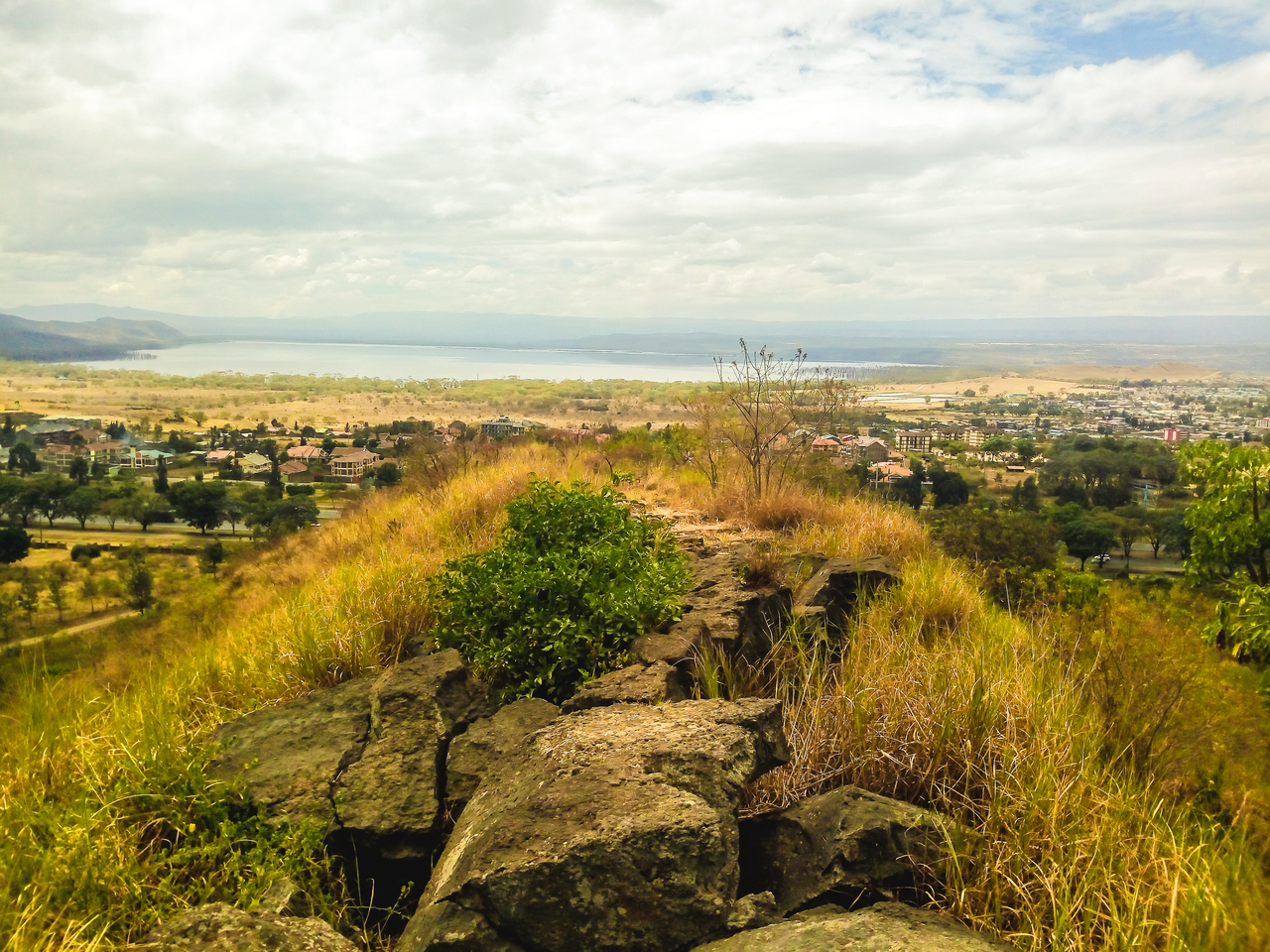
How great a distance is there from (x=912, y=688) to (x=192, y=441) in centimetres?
3795

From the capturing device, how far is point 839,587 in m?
6.60

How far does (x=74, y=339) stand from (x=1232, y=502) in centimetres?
12038

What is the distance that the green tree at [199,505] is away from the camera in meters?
24.3

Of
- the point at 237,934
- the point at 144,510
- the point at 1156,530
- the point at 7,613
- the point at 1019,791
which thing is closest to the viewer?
the point at 237,934

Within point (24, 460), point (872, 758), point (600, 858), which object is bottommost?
point (24, 460)

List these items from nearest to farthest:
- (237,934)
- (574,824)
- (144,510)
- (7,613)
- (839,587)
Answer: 1. (237,934)
2. (574,824)
3. (839,587)
4. (7,613)
5. (144,510)

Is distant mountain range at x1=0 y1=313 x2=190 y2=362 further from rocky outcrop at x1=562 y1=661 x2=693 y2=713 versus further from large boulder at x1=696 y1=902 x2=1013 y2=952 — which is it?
large boulder at x1=696 y1=902 x2=1013 y2=952

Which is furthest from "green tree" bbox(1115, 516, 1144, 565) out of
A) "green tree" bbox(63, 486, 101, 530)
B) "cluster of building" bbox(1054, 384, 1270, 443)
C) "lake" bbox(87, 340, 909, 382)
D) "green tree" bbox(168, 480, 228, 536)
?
"lake" bbox(87, 340, 909, 382)

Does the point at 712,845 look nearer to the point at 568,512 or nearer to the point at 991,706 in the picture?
the point at 991,706

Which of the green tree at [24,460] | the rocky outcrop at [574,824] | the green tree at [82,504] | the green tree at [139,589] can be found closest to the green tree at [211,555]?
the green tree at [139,589]

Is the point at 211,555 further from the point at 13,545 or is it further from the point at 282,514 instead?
the point at 13,545

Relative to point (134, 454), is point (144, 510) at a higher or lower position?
lower

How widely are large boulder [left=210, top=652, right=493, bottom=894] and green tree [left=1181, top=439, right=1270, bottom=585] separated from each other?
17.4 meters

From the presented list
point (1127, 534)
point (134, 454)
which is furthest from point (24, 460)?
point (1127, 534)
